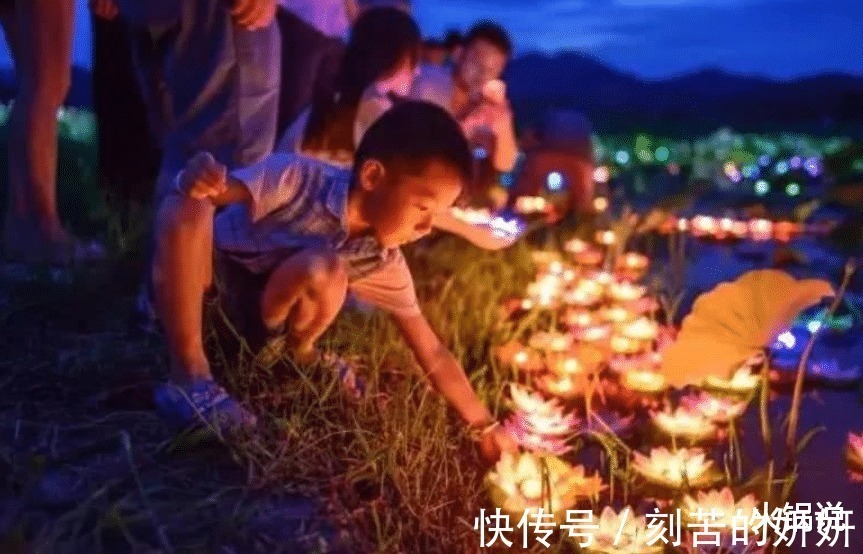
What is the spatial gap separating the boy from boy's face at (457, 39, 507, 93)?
10.0ft

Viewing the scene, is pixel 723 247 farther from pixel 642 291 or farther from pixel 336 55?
pixel 336 55

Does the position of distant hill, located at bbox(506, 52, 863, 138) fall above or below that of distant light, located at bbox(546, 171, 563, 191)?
above

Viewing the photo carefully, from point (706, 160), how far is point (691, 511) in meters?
7.00

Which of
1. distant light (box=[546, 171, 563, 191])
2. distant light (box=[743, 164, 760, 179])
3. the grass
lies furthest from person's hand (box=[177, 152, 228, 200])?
distant light (box=[743, 164, 760, 179])

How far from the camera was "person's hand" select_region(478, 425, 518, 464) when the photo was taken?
272cm

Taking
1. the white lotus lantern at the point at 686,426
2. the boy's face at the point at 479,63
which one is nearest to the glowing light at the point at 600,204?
the boy's face at the point at 479,63

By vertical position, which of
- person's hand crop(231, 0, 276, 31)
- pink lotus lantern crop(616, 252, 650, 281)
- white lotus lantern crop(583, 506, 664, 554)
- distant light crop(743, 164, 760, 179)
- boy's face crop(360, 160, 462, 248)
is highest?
person's hand crop(231, 0, 276, 31)

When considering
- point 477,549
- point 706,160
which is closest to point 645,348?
point 477,549

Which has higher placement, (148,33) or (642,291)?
(148,33)

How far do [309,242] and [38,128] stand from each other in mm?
1537

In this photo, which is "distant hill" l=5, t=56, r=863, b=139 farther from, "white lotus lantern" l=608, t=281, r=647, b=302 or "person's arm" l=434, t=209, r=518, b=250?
"person's arm" l=434, t=209, r=518, b=250

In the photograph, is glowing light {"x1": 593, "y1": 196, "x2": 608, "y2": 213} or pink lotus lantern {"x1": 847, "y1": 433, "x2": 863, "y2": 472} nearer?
pink lotus lantern {"x1": 847, "y1": 433, "x2": 863, "y2": 472}

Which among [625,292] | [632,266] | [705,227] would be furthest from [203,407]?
[705,227]

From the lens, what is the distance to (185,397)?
8.30 feet
